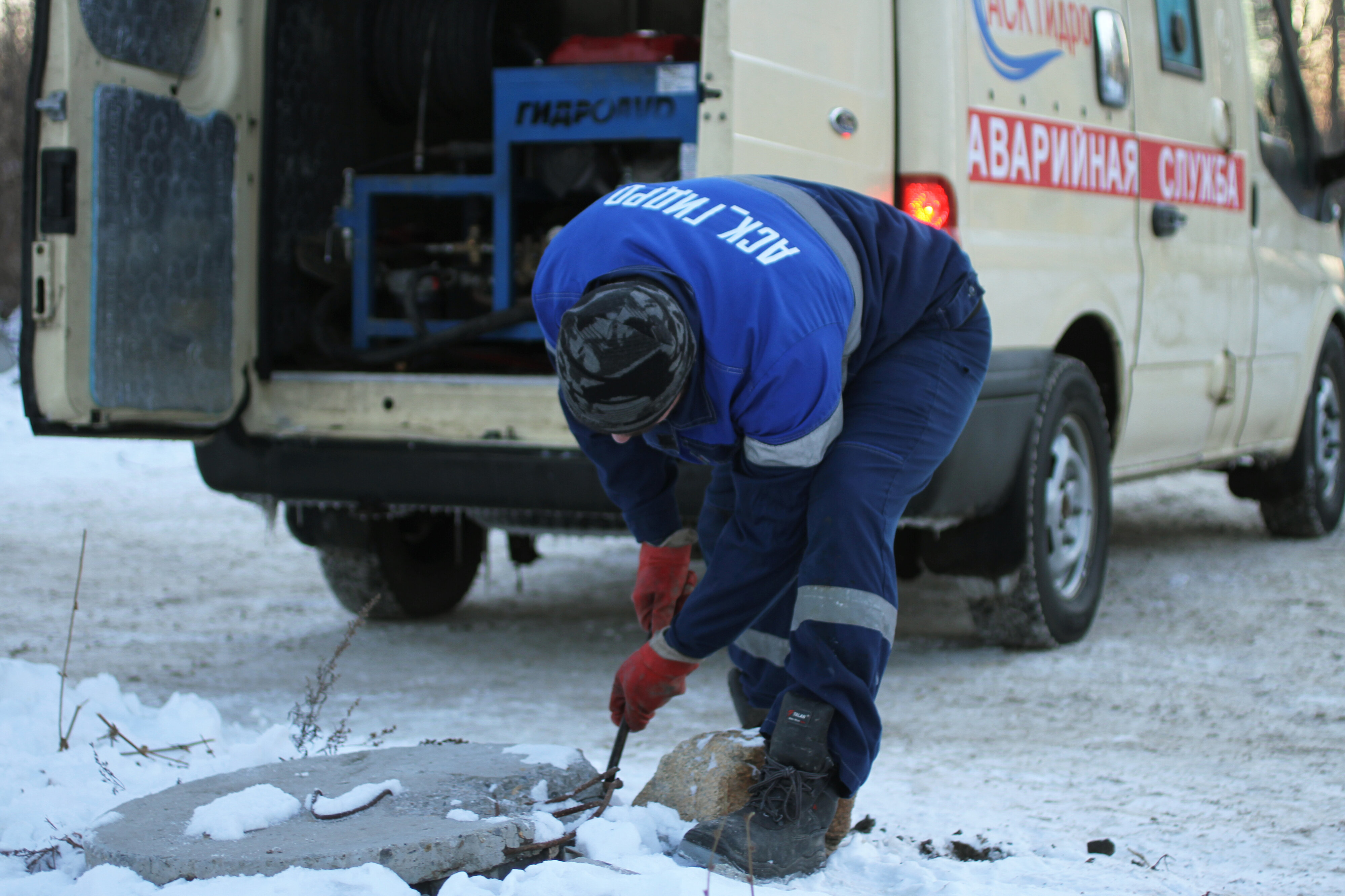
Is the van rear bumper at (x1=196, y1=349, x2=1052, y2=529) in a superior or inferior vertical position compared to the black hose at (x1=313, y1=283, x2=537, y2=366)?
inferior

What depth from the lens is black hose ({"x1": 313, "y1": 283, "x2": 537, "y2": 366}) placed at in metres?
4.01

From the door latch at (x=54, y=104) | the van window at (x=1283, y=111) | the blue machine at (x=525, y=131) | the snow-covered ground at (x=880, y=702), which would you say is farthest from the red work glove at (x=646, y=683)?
the van window at (x=1283, y=111)

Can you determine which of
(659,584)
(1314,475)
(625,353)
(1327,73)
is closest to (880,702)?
(659,584)

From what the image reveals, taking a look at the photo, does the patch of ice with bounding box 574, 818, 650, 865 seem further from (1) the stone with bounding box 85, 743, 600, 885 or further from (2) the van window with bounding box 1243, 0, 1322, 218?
(2) the van window with bounding box 1243, 0, 1322, 218

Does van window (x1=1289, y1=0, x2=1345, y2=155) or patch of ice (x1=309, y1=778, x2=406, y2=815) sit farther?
van window (x1=1289, y1=0, x2=1345, y2=155)

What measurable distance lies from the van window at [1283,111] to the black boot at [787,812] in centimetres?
398

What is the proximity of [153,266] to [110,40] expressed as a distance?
2.00 feet

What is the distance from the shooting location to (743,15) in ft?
10.4

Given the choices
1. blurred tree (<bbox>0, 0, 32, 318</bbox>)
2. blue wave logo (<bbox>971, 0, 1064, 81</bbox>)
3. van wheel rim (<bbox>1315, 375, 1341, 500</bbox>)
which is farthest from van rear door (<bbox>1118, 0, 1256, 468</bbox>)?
blurred tree (<bbox>0, 0, 32, 318</bbox>)

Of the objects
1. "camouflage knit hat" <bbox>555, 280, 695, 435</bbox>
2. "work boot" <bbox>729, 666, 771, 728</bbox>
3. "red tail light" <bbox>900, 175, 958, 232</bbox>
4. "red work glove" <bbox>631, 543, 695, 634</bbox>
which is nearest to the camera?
"camouflage knit hat" <bbox>555, 280, 695, 435</bbox>

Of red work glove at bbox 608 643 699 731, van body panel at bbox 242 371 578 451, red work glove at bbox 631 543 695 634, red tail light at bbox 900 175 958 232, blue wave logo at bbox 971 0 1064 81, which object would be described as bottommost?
red work glove at bbox 608 643 699 731

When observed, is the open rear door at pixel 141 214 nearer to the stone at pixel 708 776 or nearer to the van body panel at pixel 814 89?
the van body panel at pixel 814 89

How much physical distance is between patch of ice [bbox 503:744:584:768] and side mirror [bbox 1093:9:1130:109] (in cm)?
270

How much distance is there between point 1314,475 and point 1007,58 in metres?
3.35
